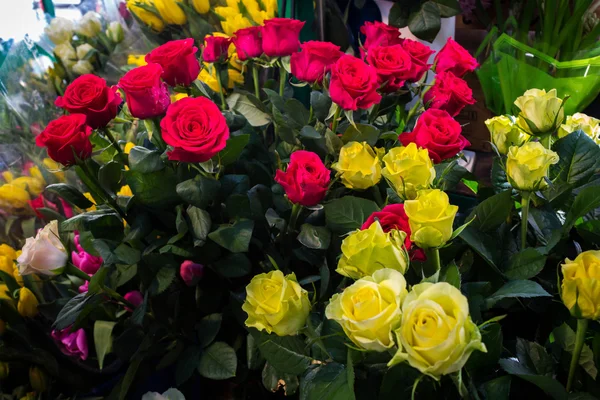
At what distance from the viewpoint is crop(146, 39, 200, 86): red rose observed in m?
0.72

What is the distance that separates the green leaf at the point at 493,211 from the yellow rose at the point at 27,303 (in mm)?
741

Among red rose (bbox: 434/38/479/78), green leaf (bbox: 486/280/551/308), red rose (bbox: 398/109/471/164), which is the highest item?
red rose (bbox: 434/38/479/78)

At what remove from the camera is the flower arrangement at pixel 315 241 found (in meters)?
0.48

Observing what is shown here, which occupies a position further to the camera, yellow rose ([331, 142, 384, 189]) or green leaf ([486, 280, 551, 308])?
yellow rose ([331, 142, 384, 189])

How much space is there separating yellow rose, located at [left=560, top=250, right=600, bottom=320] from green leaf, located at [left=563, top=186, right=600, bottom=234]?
0.32 feet

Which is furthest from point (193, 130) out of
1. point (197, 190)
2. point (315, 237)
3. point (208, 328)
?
point (208, 328)

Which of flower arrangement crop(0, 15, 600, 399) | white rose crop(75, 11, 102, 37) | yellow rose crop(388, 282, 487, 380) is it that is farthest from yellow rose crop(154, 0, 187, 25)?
yellow rose crop(388, 282, 487, 380)

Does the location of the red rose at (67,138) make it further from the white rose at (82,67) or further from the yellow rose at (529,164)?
the white rose at (82,67)

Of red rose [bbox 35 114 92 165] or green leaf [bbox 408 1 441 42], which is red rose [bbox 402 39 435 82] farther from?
red rose [bbox 35 114 92 165]

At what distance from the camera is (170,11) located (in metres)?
1.25

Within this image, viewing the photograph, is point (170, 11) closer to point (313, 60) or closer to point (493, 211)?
point (313, 60)

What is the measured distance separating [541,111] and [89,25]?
44.9 inches

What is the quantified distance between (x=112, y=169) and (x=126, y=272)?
0.51ft

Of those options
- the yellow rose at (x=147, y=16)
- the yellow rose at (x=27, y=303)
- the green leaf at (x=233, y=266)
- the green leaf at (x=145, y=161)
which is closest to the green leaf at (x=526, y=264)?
the green leaf at (x=233, y=266)
